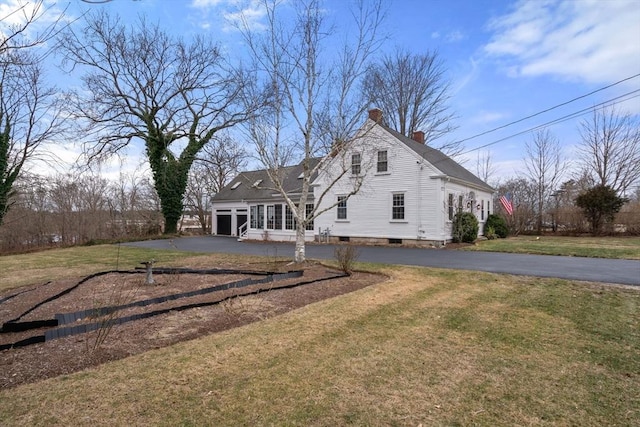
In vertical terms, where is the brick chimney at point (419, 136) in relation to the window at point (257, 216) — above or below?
above

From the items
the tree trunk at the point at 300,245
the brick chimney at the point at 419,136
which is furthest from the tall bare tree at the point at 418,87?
the tree trunk at the point at 300,245

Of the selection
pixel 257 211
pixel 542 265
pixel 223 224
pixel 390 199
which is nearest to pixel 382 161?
pixel 390 199

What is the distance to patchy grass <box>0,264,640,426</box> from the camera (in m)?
2.60

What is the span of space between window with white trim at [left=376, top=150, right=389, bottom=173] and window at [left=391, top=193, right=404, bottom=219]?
1585mm

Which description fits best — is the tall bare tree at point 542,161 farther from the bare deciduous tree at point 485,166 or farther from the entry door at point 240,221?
the entry door at point 240,221

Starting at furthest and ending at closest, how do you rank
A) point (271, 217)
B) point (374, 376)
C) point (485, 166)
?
point (485, 166)
point (271, 217)
point (374, 376)

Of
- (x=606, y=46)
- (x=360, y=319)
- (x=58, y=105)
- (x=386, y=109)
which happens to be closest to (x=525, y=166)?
(x=386, y=109)

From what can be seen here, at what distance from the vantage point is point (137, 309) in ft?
17.6

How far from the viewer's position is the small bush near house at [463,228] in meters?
17.3

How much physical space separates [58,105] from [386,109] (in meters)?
20.6

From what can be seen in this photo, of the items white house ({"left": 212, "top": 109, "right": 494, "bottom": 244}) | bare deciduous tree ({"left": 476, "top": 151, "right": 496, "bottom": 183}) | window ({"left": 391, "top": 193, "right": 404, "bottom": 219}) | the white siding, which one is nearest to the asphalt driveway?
the white siding

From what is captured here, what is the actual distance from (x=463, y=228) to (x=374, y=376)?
15739 millimetres

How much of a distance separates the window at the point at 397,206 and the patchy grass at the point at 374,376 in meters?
12.3

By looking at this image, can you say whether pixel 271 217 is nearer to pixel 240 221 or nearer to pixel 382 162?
pixel 240 221
